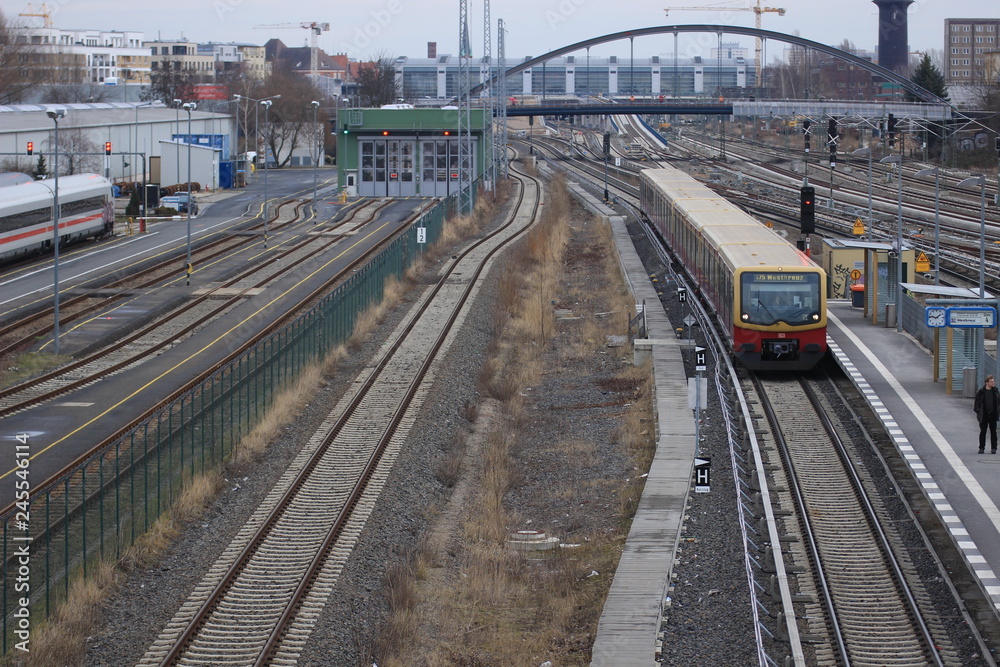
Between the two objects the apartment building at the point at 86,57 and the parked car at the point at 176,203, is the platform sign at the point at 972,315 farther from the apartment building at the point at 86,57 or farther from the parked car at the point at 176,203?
the apartment building at the point at 86,57

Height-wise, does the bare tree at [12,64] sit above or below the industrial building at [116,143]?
above

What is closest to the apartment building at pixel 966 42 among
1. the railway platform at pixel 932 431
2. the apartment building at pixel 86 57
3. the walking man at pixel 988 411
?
the apartment building at pixel 86 57

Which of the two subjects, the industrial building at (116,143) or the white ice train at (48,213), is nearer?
the white ice train at (48,213)

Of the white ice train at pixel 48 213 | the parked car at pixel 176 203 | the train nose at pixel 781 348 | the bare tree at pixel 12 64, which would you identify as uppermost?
the bare tree at pixel 12 64

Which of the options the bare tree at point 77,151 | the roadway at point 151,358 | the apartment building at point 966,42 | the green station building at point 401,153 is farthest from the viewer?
the apartment building at point 966,42

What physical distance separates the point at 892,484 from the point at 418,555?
23.3 ft

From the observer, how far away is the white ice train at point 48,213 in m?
40.2

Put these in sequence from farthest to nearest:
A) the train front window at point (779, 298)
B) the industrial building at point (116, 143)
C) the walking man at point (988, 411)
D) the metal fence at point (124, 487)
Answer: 1. the industrial building at point (116, 143)
2. the train front window at point (779, 298)
3. the walking man at point (988, 411)
4. the metal fence at point (124, 487)

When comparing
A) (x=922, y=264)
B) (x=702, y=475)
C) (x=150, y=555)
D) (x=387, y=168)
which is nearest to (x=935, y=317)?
(x=702, y=475)

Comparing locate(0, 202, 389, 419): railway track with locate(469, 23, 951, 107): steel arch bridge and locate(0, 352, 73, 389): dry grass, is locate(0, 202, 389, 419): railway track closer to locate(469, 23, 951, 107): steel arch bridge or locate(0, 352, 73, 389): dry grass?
locate(0, 352, 73, 389): dry grass

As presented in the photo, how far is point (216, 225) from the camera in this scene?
56500mm

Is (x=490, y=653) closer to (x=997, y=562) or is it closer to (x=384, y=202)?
(x=997, y=562)

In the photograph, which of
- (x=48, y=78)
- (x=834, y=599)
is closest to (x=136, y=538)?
(x=834, y=599)

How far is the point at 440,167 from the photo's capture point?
70938 mm
